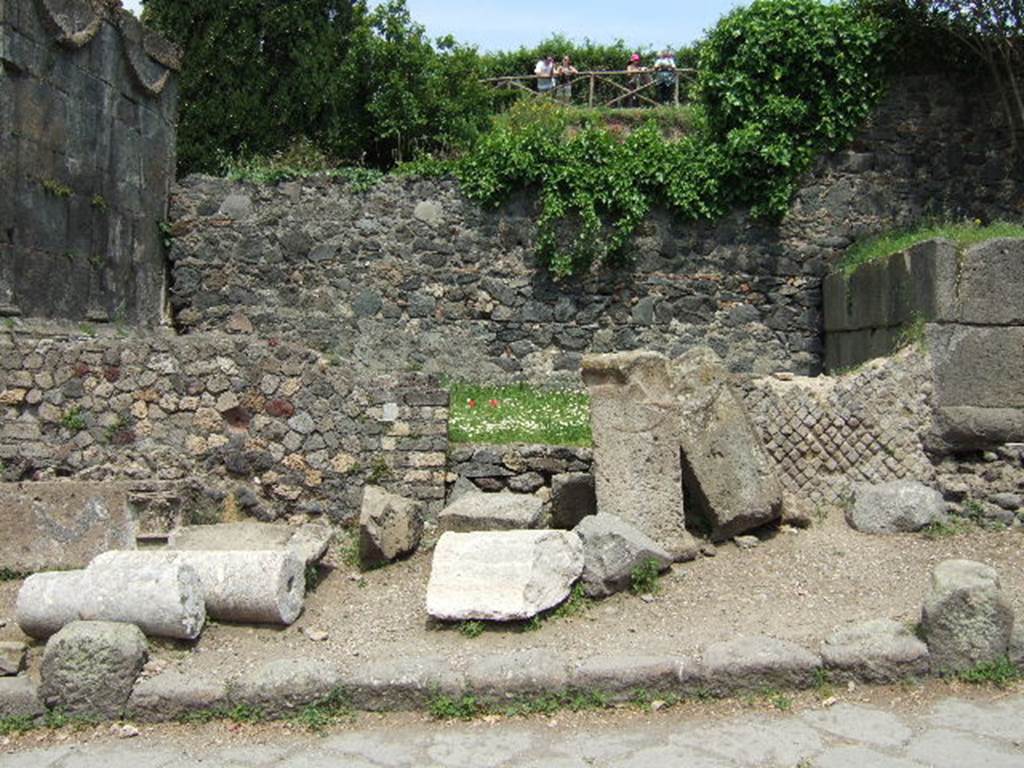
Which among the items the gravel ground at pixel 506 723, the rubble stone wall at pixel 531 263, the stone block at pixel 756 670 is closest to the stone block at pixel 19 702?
the gravel ground at pixel 506 723

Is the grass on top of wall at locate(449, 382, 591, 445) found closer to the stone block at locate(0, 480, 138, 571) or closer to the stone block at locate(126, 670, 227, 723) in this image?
the stone block at locate(0, 480, 138, 571)

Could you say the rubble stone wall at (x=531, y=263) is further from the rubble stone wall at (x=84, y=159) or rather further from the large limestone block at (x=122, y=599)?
the large limestone block at (x=122, y=599)

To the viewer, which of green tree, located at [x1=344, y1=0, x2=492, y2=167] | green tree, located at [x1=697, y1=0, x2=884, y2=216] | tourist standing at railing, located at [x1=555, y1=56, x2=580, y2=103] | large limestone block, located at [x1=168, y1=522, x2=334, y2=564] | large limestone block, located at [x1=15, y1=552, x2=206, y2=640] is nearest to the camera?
large limestone block, located at [x1=15, y1=552, x2=206, y2=640]

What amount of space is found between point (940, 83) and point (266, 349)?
27.5ft

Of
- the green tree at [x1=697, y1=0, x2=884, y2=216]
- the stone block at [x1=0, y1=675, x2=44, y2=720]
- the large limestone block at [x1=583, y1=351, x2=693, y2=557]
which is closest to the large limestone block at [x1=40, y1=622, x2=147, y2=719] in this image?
the stone block at [x1=0, y1=675, x2=44, y2=720]

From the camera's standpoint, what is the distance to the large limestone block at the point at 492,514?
666cm

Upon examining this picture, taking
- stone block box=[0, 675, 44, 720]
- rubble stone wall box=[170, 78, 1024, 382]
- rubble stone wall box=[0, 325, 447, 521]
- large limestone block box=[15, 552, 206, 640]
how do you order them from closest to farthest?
stone block box=[0, 675, 44, 720], large limestone block box=[15, 552, 206, 640], rubble stone wall box=[0, 325, 447, 521], rubble stone wall box=[170, 78, 1024, 382]

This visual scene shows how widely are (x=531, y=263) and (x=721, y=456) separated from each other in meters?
5.89

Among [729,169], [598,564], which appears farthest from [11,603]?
[729,169]

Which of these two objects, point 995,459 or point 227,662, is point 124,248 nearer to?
point 227,662

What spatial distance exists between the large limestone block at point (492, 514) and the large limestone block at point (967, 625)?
2463 millimetres

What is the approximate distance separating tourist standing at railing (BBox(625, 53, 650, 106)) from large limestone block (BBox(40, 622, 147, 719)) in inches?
719

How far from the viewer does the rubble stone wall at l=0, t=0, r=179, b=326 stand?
970 centimetres

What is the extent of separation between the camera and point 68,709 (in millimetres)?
4934
